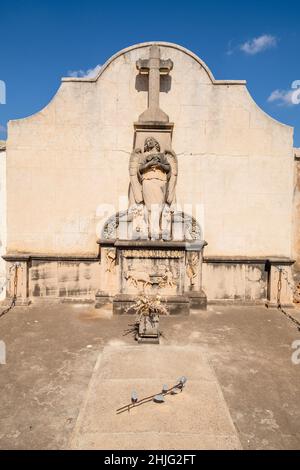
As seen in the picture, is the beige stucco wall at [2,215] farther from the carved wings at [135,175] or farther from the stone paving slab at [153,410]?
the stone paving slab at [153,410]

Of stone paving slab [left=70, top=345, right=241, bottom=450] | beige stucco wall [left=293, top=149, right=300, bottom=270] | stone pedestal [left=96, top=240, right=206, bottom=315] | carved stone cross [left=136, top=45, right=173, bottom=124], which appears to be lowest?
stone paving slab [left=70, top=345, right=241, bottom=450]

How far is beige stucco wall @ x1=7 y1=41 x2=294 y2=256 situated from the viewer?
10961mm

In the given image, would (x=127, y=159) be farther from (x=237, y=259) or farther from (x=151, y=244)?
(x=237, y=259)

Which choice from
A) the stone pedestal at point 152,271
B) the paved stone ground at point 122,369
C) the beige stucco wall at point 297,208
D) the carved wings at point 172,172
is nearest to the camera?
the paved stone ground at point 122,369

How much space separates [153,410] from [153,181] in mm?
6926

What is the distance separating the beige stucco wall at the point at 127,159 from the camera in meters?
11.0

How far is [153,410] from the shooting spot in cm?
494

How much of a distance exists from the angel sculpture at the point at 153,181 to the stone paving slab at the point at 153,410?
14.7 ft

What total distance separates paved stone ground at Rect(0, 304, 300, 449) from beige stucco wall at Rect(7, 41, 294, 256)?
2497 millimetres

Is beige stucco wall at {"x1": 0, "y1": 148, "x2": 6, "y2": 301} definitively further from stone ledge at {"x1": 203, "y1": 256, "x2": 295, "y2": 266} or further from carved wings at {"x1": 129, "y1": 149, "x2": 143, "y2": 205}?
stone ledge at {"x1": 203, "y1": 256, "x2": 295, "y2": 266}

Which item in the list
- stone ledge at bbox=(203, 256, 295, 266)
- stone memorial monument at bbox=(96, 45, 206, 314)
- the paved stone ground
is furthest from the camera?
stone ledge at bbox=(203, 256, 295, 266)

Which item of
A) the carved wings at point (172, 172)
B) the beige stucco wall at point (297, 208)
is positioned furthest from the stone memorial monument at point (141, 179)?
the beige stucco wall at point (297, 208)

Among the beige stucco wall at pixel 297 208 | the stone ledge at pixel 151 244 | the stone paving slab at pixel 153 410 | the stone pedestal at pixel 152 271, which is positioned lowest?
the stone paving slab at pixel 153 410

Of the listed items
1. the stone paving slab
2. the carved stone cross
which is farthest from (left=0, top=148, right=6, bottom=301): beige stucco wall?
the stone paving slab
